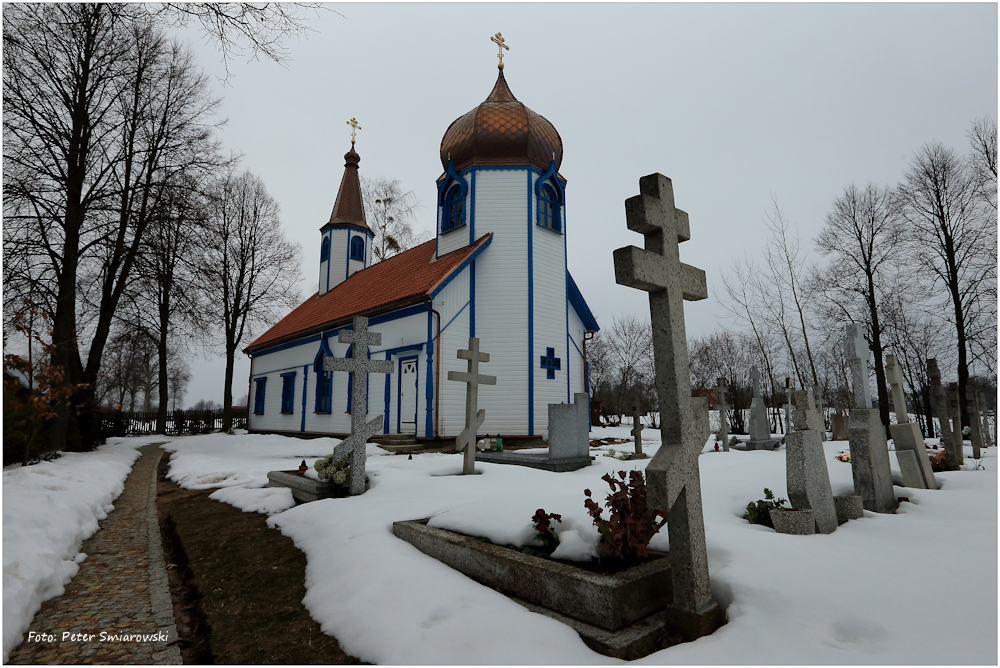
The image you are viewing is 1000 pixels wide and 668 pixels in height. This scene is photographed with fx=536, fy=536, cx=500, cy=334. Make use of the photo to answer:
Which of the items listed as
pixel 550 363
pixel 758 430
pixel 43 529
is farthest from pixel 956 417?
pixel 43 529

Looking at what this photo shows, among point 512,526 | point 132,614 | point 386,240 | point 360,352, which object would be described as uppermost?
point 386,240

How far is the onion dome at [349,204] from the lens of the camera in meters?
26.6

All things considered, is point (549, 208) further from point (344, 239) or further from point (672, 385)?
point (672, 385)

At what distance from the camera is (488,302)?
650 inches

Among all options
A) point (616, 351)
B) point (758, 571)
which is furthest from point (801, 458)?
point (616, 351)

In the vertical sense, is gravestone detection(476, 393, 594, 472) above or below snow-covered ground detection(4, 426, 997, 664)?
above

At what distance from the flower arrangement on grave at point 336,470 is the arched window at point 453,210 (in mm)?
11463

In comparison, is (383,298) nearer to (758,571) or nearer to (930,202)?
(758,571)

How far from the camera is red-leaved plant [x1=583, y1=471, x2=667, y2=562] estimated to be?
3.65 meters

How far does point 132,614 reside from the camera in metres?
4.28

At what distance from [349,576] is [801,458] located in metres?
4.03

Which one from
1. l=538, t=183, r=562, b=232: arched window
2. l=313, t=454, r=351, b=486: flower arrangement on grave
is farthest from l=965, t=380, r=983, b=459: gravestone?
l=313, t=454, r=351, b=486: flower arrangement on grave

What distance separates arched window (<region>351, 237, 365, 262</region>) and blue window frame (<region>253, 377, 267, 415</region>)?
24.0 feet

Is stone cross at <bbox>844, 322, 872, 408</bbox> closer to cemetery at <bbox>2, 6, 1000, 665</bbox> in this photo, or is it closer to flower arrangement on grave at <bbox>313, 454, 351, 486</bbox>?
cemetery at <bbox>2, 6, 1000, 665</bbox>
